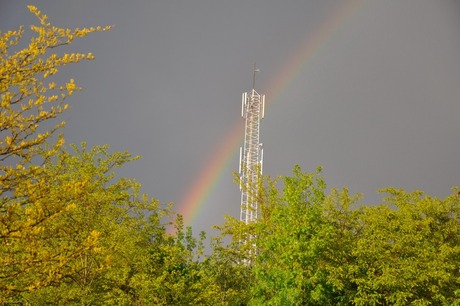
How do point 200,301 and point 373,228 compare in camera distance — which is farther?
point 373,228

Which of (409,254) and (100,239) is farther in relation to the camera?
(409,254)

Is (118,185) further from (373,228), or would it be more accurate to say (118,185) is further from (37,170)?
(37,170)

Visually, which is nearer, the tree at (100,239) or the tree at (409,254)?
the tree at (100,239)

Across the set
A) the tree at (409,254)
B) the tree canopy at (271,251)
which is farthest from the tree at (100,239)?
the tree at (409,254)

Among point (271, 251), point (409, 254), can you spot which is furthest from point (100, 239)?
point (409, 254)

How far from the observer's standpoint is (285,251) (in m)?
22.2

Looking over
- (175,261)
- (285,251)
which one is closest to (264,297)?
(285,251)

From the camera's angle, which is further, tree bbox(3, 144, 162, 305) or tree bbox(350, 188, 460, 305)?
tree bbox(350, 188, 460, 305)

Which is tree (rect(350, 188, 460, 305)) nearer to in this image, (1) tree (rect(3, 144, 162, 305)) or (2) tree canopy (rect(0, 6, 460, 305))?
(2) tree canopy (rect(0, 6, 460, 305))

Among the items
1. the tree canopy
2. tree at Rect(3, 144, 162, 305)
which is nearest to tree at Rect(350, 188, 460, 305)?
the tree canopy

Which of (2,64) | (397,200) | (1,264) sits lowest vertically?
(1,264)

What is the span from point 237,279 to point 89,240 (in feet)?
79.8

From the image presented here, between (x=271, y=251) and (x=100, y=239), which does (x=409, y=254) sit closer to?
(x=271, y=251)

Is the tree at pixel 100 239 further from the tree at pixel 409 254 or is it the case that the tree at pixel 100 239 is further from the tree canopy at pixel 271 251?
the tree at pixel 409 254
